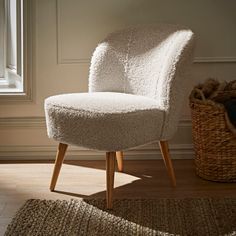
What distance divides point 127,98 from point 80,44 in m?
0.62

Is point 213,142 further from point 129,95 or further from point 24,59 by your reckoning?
point 24,59

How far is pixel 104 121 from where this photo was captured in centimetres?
188

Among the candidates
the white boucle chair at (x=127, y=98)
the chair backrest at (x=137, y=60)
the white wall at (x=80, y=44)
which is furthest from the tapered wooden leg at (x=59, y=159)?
the white wall at (x=80, y=44)

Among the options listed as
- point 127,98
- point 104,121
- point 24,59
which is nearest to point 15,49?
point 24,59

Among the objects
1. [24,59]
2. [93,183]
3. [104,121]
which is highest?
[24,59]

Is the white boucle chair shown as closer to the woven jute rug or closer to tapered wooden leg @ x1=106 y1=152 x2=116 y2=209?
tapered wooden leg @ x1=106 y1=152 x2=116 y2=209

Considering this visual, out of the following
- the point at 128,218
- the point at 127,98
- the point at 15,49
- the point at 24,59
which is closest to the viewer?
the point at 128,218

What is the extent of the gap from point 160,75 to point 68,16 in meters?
0.72

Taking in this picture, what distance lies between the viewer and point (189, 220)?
1834mm

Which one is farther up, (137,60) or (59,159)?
(137,60)

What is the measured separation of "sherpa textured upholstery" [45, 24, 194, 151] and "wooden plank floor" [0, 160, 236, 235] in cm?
25

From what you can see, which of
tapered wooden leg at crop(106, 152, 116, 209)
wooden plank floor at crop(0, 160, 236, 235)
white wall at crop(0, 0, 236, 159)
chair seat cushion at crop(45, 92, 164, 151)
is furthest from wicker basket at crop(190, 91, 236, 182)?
tapered wooden leg at crop(106, 152, 116, 209)

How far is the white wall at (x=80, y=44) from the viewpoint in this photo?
8.38 feet

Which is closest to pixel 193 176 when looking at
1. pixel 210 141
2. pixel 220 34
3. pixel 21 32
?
pixel 210 141
